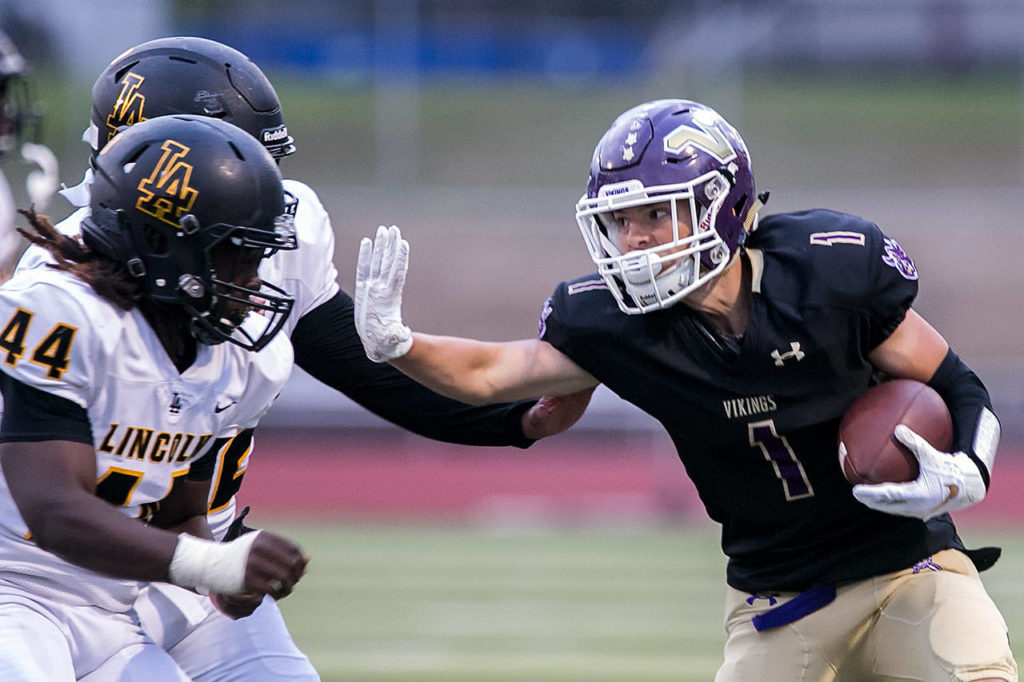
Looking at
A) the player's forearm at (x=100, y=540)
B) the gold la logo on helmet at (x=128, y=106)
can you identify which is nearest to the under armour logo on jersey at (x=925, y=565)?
the player's forearm at (x=100, y=540)

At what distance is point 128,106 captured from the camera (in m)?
Result: 3.57

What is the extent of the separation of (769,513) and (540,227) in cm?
1151

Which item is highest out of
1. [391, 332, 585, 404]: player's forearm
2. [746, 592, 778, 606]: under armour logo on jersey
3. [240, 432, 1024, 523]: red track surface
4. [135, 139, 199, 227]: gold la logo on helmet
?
[135, 139, 199, 227]: gold la logo on helmet

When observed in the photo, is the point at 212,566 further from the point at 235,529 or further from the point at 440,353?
the point at 440,353

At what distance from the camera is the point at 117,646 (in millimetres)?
3002

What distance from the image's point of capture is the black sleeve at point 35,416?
2.77m

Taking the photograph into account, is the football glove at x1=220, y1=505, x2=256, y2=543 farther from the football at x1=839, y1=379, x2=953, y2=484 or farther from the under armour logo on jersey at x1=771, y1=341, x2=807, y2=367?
the football at x1=839, y1=379, x2=953, y2=484

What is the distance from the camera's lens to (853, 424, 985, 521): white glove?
3.25 meters

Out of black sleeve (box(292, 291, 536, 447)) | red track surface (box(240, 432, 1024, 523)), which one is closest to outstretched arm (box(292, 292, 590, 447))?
black sleeve (box(292, 291, 536, 447))

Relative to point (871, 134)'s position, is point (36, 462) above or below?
above

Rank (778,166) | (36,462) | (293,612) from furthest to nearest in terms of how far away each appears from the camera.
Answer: (778,166)
(293,612)
(36,462)

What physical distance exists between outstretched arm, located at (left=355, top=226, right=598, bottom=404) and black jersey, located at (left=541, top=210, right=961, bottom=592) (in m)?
0.07

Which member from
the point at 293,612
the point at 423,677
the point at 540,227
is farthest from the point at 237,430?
the point at 540,227

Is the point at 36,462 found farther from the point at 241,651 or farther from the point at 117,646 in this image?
the point at 241,651
